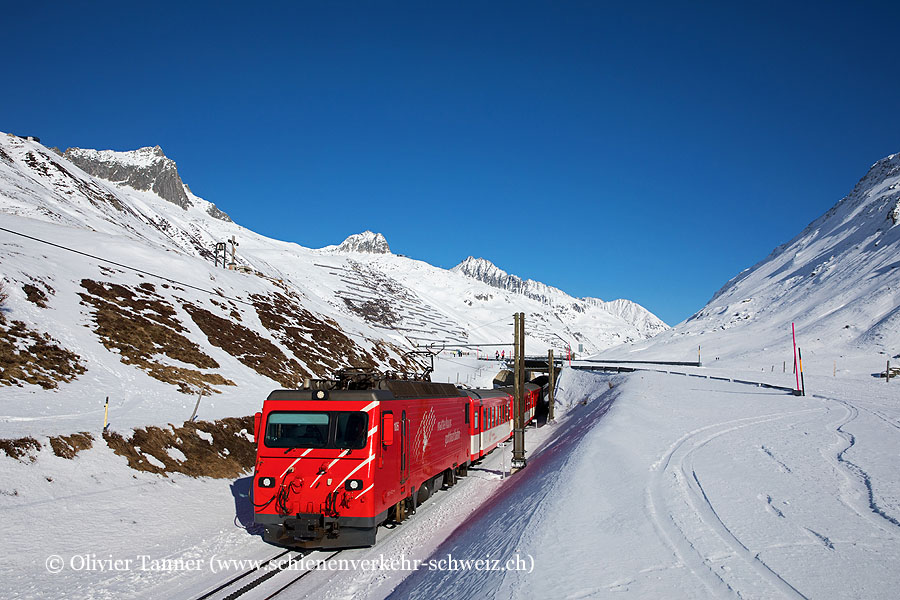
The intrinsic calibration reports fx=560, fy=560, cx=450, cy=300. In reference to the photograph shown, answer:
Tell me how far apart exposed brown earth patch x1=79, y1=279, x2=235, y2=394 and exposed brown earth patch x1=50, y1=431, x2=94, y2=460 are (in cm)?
971

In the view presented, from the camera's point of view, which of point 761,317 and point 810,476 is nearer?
point 810,476

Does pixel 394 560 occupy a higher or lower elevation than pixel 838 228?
lower

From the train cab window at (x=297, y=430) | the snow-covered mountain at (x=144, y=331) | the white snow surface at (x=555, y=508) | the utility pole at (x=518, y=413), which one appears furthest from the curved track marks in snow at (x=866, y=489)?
the snow-covered mountain at (x=144, y=331)

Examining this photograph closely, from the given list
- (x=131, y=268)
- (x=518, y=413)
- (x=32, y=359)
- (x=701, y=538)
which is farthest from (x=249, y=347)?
(x=701, y=538)

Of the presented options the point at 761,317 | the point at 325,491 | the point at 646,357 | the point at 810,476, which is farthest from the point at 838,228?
the point at 325,491

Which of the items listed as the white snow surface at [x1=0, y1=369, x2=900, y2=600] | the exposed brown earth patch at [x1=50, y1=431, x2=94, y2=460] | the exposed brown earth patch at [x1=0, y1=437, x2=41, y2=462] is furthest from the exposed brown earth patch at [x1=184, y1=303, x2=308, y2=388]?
the exposed brown earth patch at [x1=0, y1=437, x2=41, y2=462]

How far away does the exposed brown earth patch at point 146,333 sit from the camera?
28.2 metres

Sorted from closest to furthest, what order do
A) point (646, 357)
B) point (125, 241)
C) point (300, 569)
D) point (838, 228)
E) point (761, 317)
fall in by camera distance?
point (300, 569) → point (125, 241) → point (646, 357) → point (761, 317) → point (838, 228)

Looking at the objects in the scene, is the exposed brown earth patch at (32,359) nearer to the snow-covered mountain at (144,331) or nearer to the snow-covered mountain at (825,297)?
the snow-covered mountain at (144,331)

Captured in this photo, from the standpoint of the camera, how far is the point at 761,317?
91.6m

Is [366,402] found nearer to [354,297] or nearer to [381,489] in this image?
[381,489]

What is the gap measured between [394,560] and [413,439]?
3433mm

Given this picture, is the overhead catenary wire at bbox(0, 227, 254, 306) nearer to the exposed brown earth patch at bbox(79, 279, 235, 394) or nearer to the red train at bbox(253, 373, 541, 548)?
the exposed brown earth patch at bbox(79, 279, 235, 394)

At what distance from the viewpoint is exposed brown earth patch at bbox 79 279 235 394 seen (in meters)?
28.2
